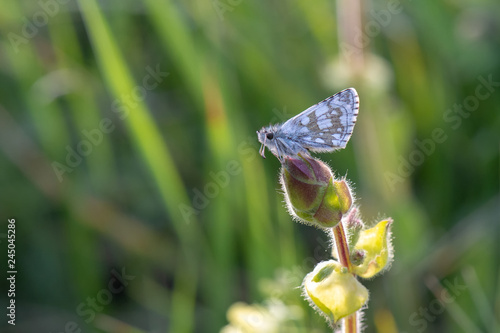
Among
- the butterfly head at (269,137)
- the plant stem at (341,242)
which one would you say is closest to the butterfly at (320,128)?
the butterfly head at (269,137)

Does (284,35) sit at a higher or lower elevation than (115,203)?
higher

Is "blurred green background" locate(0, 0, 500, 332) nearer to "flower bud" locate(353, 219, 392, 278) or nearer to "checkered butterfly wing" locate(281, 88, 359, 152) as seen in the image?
"flower bud" locate(353, 219, 392, 278)

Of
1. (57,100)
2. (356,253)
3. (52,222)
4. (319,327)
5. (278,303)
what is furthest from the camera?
(57,100)

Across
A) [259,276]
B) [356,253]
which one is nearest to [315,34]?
[259,276]

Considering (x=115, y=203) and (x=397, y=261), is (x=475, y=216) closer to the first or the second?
(x=397, y=261)

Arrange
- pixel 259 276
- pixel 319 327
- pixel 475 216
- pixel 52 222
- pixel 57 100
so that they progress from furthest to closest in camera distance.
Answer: pixel 57 100, pixel 52 222, pixel 475 216, pixel 259 276, pixel 319 327

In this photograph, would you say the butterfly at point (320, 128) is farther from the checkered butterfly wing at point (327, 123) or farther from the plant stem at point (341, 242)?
the plant stem at point (341, 242)
